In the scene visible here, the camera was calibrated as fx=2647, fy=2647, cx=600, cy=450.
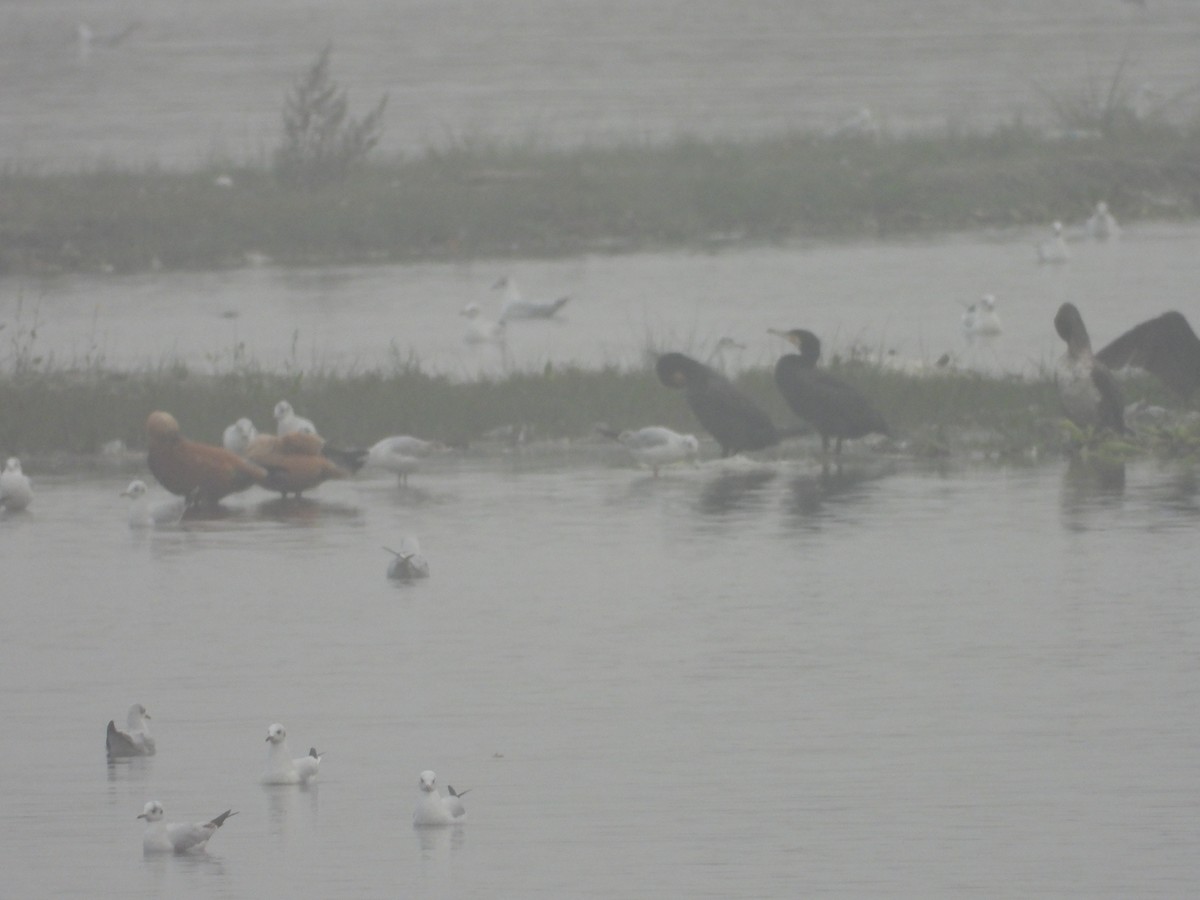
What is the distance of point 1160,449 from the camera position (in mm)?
16297

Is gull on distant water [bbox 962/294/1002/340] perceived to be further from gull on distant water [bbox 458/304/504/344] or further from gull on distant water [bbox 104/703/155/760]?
gull on distant water [bbox 104/703/155/760]

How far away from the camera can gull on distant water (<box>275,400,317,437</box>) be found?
52.2ft

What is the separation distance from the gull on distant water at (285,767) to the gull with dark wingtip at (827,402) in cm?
749

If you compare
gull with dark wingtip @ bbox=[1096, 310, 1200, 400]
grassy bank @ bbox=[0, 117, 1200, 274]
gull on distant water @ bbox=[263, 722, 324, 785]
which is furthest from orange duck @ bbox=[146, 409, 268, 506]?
grassy bank @ bbox=[0, 117, 1200, 274]

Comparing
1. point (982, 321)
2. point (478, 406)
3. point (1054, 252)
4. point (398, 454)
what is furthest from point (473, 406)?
point (1054, 252)

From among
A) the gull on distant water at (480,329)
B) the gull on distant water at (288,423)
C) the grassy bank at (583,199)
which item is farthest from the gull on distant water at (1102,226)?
the gull on distant water at (288,423)

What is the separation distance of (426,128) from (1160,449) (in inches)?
1132

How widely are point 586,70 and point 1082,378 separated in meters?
46.0

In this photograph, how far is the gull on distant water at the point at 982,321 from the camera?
21891 mm

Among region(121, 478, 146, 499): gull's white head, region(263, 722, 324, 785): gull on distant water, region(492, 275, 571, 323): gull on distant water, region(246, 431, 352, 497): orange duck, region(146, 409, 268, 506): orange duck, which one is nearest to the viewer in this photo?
region(263, 722, 324, 785): gull on distant water

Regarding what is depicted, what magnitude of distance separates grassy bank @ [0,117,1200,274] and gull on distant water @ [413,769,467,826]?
22.1 m

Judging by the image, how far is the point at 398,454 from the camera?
16156 millimetres

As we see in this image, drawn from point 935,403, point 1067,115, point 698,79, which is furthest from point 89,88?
point 935,403

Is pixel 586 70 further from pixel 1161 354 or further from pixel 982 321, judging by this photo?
pixel 1161 354
